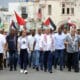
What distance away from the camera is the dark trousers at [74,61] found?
66.4ft

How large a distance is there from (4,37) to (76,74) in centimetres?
347

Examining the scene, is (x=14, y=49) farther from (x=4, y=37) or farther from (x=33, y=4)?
(x=33, y=4)

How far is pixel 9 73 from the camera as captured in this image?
19.5 metres

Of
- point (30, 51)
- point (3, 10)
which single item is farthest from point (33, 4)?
point (30, 51)

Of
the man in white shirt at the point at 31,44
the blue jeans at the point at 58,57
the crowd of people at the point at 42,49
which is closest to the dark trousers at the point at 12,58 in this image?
the crowd of people at the point at 42,49

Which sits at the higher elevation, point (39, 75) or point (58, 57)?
point (58, 57)

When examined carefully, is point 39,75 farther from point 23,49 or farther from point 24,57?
point 23,49

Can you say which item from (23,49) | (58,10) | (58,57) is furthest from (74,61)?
(58,10)

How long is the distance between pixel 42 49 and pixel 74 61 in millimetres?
1448

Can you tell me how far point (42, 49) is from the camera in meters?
20.0

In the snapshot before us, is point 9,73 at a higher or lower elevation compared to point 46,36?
lower

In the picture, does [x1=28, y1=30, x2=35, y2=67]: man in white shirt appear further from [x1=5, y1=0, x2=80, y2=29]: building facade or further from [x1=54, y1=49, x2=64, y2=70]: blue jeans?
[x1=5, y1=0, x2=80, y2=29]: building facade

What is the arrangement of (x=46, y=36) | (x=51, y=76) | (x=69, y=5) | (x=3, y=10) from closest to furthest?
(x=51, y=76)
(x=46, y=36)
(x=69, y=5)
(x=3, y=10)

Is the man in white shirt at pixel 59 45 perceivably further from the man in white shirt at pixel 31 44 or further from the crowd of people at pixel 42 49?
the man in white shirt at pixel 31 44
